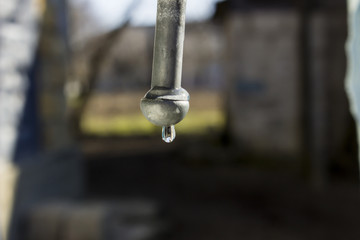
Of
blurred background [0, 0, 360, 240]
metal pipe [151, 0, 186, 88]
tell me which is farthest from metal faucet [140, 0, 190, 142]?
blurred background [0, 0, 360, 240]

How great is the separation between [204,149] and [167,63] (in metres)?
7.30

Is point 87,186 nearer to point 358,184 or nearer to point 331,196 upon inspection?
point 331,196

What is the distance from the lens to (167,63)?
65 cm

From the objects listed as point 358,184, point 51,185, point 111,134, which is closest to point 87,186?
point 51,185

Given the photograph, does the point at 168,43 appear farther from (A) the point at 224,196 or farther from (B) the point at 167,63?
(A) the point at 224,196

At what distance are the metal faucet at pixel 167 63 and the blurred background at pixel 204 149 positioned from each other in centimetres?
310

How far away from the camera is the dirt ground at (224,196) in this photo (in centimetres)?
435

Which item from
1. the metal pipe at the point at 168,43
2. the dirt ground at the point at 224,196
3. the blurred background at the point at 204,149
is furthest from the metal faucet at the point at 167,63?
the dirt ground at the point at 224,196

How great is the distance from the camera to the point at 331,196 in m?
5.47

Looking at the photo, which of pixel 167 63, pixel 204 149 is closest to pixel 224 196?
pixel 204 149

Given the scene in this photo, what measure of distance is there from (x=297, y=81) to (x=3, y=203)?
5648mm

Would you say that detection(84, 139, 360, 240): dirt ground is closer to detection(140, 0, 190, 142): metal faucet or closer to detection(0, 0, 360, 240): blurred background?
detection(0, 0, 360, 240): blurred background

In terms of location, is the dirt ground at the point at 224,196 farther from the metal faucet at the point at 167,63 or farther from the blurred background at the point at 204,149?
the metal faucet at the point at 167,63

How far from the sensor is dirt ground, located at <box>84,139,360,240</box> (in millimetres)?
4348
